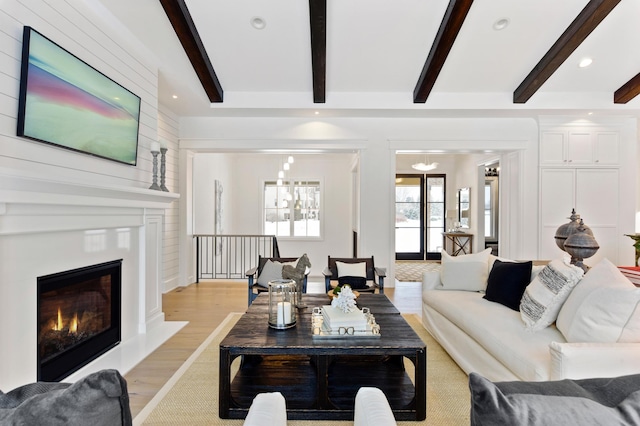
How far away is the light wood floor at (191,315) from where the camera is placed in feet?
8.46

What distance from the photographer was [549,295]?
228 centimetres

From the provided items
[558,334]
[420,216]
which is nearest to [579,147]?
[558,334]

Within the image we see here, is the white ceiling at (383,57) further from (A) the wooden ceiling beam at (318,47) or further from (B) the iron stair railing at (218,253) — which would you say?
(B) the iron stair railing at (218,253)

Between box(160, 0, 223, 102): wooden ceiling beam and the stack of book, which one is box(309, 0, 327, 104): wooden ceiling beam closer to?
box(160, 0, 223, 102): wooden ceiling beam

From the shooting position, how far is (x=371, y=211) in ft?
19.3

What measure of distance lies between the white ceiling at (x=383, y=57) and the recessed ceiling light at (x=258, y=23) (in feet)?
0.14

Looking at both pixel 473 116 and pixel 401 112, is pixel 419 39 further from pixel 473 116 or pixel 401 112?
pixel 473 116

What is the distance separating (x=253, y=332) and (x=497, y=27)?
4.15 meters

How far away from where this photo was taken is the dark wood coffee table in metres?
2.07

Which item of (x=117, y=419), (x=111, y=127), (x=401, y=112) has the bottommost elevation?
(x=117, y=419)

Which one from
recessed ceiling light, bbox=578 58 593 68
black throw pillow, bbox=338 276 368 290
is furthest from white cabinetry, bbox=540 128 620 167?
black throw pillow, bbox=338 276 368 290

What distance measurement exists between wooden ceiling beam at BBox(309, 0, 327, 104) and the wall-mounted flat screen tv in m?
1.95

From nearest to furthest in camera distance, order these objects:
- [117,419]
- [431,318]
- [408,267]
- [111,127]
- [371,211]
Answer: [117,419]
[111,127]
[431,318]
[371,211]
[408,267]

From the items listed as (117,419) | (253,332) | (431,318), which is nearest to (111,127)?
(253,332)
